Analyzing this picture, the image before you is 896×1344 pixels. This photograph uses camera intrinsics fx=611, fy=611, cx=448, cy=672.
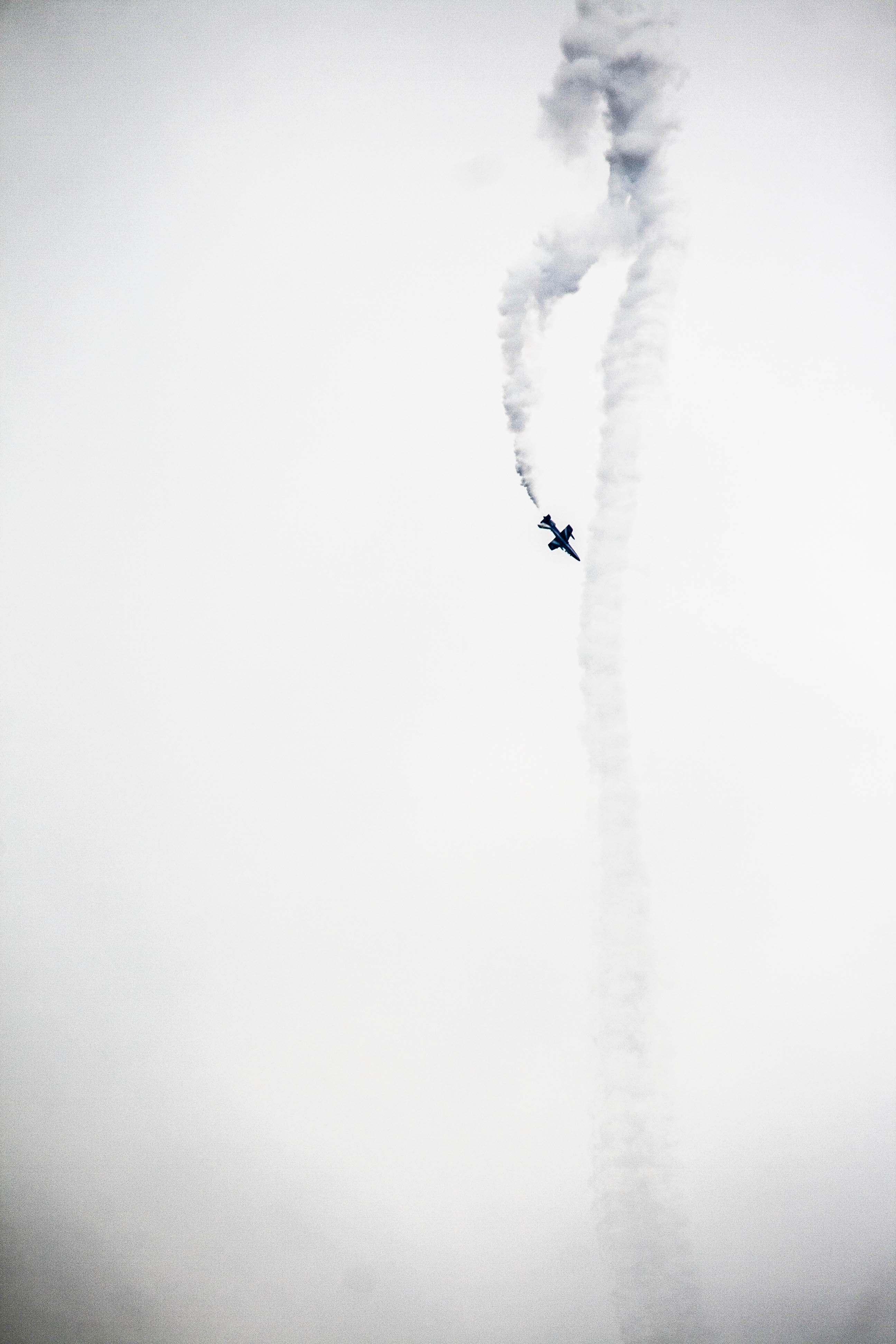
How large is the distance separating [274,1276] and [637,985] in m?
47.4

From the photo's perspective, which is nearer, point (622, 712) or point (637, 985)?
point (622, 712)

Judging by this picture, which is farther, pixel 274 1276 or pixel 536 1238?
pixel 274 1276

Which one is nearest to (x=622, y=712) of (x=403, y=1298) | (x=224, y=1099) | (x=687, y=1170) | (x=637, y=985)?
(x=637, y=985)

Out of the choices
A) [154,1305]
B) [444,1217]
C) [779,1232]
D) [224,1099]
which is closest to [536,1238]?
[444,1217]

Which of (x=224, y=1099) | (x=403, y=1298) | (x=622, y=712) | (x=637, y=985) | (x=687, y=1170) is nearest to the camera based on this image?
(x=622, y=712)

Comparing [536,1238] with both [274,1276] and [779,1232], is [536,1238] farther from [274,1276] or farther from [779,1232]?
[274,1276]

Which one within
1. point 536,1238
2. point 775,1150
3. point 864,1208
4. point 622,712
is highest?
point 622,712

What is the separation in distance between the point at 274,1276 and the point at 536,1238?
22.8 meters

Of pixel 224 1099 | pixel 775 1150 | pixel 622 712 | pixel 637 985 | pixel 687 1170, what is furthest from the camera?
pixel 224 1099

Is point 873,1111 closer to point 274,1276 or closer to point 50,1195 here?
point 274,1276

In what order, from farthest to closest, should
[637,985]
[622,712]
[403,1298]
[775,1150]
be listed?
[403,1298], [775,1150], [637,985], [622,712]

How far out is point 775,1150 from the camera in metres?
44.5

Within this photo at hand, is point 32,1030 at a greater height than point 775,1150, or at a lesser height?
greater

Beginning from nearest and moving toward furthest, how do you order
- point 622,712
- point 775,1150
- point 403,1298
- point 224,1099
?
point 622,712, point 775,1150, point 224,1099, point 403,1298
